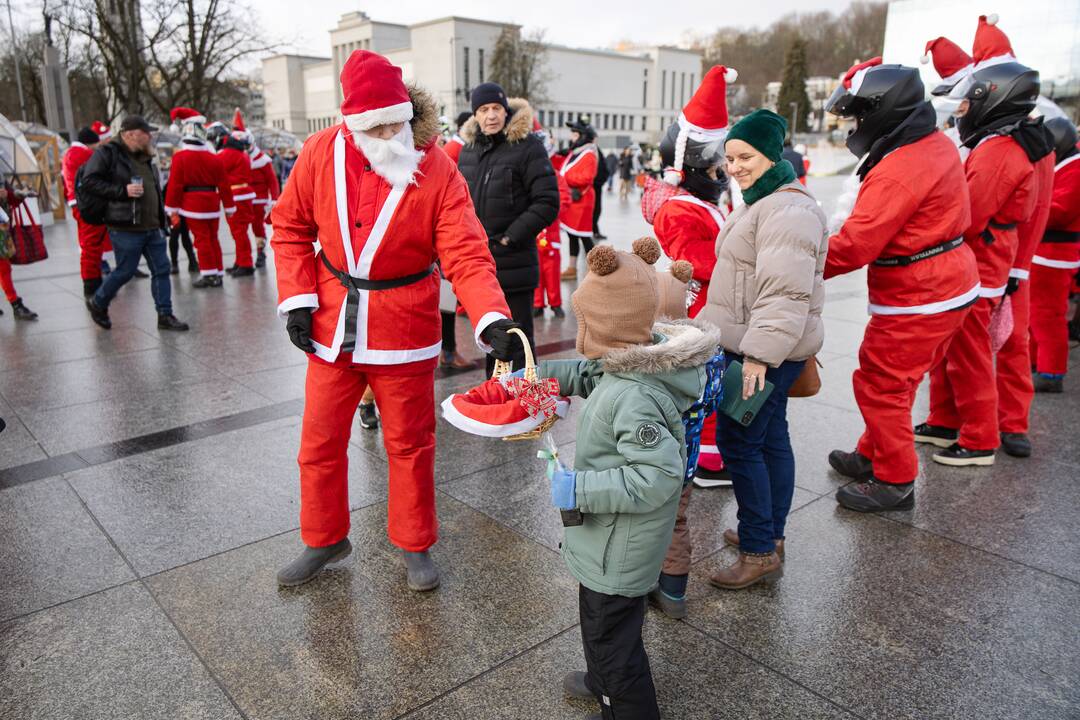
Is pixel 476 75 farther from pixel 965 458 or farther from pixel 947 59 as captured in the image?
pixel 965 458

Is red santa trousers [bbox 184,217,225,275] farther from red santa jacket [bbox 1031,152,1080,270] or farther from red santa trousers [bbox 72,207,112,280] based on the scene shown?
red santa jacket [bbox 1031,152,1080,270]

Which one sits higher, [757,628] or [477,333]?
[477,333]

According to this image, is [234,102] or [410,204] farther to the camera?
[234,102]

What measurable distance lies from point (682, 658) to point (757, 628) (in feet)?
1.16

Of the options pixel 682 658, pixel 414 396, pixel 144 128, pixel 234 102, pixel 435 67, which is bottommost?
pixel 682 658

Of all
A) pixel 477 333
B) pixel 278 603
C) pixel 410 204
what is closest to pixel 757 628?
pixel 477 333

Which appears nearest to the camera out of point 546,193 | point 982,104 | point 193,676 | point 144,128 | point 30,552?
point 193,676

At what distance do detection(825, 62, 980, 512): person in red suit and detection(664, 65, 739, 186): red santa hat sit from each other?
56 cm

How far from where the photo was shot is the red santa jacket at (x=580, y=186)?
9023mm

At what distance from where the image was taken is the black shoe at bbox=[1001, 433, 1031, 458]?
445 cm

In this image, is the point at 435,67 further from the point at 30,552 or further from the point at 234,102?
the point at 30,552

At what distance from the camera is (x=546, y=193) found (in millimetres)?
5066

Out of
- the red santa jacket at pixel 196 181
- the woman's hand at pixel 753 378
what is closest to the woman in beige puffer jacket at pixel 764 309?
the woman's hand at pixel 753 378

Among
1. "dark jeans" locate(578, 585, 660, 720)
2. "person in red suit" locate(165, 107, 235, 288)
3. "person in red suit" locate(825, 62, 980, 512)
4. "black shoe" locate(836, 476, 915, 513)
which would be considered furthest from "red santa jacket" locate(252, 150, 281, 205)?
"dark jeans" locate(578, 585, 660, 720)
